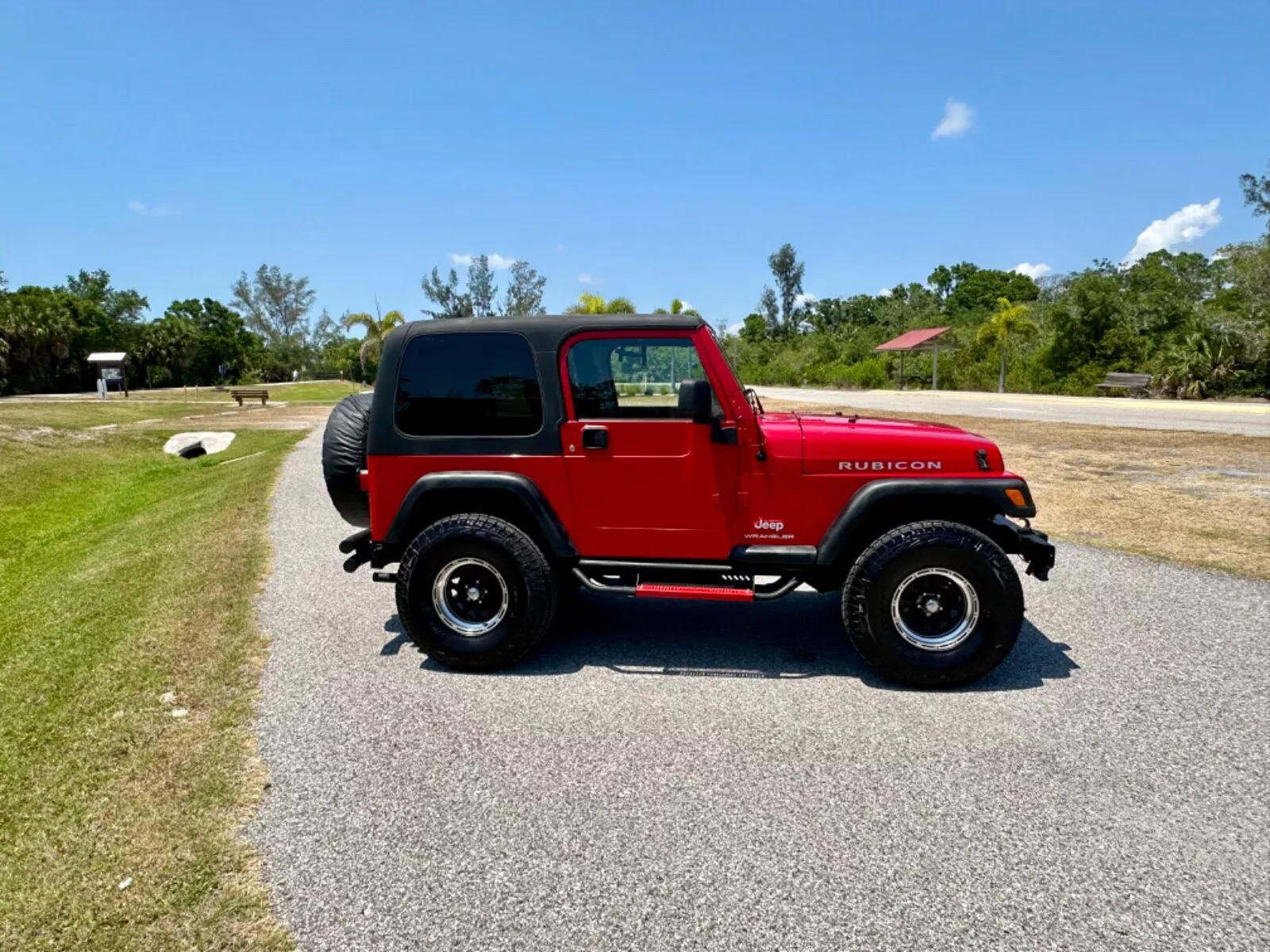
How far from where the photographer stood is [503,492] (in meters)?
4.11

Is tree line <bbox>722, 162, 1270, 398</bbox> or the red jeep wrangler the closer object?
the red jeep wrangler

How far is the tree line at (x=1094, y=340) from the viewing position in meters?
27.0

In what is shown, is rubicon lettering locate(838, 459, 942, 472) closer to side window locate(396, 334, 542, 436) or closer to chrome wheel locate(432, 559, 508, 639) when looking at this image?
side window locate(396, 334, 542, 436)

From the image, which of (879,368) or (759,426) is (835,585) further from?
(879,368)

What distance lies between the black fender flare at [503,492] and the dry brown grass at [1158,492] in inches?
112

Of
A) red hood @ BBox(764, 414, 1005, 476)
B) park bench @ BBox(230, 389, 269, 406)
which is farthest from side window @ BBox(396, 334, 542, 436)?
park bench @ BBox(230, 389, 269, 406)

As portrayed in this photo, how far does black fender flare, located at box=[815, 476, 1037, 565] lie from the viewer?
3844 millimetres

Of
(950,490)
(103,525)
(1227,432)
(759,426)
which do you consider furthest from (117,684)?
(1227,432)

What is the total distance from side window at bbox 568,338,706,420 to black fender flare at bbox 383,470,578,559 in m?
0.51

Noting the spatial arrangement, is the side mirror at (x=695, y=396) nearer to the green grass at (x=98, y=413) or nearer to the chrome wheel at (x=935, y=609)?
the chrome wheel at (x=935, y=609)

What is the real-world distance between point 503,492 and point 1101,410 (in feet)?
78.7

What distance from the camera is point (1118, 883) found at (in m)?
2.41

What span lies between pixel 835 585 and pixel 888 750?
1.20 meters

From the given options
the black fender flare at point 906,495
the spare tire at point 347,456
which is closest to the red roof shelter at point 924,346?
the black fender flare at point 906,495
